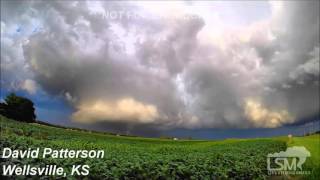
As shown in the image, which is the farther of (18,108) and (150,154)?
(18,108)

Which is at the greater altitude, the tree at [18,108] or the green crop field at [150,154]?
A: the tree at [18,108]

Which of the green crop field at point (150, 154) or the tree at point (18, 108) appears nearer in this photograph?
the green crop field at point (150, 154)

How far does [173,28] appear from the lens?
16547 mm

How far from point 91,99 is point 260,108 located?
471 centimetres

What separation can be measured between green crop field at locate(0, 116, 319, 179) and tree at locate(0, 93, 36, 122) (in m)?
0.17

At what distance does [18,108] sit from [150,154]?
3.54 meters

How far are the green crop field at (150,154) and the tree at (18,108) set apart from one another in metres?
0.17

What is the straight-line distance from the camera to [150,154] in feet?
50.0

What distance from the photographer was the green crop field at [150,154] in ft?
46.3

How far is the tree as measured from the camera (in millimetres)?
15547

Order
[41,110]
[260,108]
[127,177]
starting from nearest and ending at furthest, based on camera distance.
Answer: [127,177]
[41,110]
[260,108]

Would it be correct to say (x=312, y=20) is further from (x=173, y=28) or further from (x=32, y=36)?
(x=32, y=36)

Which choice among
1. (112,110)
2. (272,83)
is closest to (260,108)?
(272,83)

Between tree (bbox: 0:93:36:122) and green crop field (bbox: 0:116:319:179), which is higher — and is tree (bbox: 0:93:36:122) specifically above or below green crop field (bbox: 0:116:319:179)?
above
